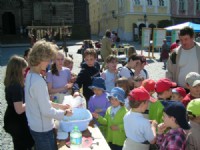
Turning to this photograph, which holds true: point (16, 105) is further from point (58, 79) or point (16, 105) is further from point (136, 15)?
point (136, 15)

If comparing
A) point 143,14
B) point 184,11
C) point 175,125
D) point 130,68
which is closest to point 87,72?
point 130,68

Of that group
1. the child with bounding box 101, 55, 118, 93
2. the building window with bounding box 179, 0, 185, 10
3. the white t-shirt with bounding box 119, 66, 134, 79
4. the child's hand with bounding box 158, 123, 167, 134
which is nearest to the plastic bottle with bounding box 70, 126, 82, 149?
the child's hand with bounding box 158, 123, 167, 134

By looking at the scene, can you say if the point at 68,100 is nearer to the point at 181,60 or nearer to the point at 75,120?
the point at 75,120

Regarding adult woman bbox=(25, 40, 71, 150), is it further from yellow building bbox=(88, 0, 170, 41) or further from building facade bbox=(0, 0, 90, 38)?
building facade bbox=(0, 0, 90, 38)

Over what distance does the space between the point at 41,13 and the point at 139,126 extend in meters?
39.5

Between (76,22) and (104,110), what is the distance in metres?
37.6

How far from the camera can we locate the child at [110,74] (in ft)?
17.6

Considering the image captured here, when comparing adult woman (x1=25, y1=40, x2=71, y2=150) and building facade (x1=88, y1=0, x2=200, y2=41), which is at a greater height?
building facade (x1=88, y1=0, x2=200, y2=41)

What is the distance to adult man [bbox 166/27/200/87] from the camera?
4355 millimetres

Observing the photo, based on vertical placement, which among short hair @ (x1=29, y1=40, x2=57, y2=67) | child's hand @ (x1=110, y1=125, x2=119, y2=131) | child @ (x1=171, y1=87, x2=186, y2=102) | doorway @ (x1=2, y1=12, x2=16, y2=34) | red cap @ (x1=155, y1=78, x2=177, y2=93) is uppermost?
doorway @ (x1=2, y1=12, x2=16, y2=34)

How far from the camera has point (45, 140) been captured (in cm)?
316

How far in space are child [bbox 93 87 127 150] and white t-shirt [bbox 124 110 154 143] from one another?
0.58m

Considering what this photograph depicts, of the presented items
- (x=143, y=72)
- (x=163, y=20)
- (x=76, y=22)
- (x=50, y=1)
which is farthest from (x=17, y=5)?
(x=143, y=72)

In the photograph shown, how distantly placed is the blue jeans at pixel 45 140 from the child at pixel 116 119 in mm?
959
